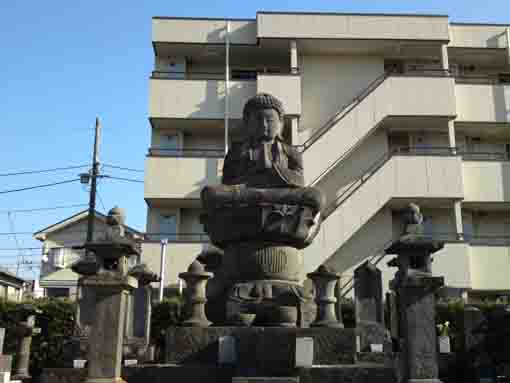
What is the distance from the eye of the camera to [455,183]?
23.3m

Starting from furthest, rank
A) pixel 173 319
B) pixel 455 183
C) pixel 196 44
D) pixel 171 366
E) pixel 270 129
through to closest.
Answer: pixel 196 44
pixel 455 183
pixel 173 319
pixel 270 129
pixel 171 366

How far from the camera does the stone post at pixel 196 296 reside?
8828 millimetres

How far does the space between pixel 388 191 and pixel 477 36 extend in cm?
955

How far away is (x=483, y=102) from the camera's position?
83.6 ft

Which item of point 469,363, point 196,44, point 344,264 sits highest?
point 196,44

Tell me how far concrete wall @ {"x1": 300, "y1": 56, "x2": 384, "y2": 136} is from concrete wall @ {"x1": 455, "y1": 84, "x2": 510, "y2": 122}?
3931 mm

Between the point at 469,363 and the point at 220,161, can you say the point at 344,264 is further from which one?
the point at 469,363

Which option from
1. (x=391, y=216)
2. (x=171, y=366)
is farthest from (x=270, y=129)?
(x=391, y=216)

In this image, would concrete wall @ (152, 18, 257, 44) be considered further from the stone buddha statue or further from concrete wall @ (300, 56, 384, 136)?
the stone buddha statue

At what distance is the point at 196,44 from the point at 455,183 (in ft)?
42.7

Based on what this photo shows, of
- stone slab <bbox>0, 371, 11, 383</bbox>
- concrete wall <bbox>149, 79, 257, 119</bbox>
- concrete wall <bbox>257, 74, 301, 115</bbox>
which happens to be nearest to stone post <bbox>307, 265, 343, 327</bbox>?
stone slab <bbox>0, 371, 11, 383</bbox>

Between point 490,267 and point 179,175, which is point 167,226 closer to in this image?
point 179,175

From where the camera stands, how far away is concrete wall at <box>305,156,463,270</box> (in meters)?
22.5

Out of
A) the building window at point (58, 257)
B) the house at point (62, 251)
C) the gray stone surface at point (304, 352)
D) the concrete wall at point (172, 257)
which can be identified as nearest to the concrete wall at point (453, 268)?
the concrete wall at point (172, 257)
